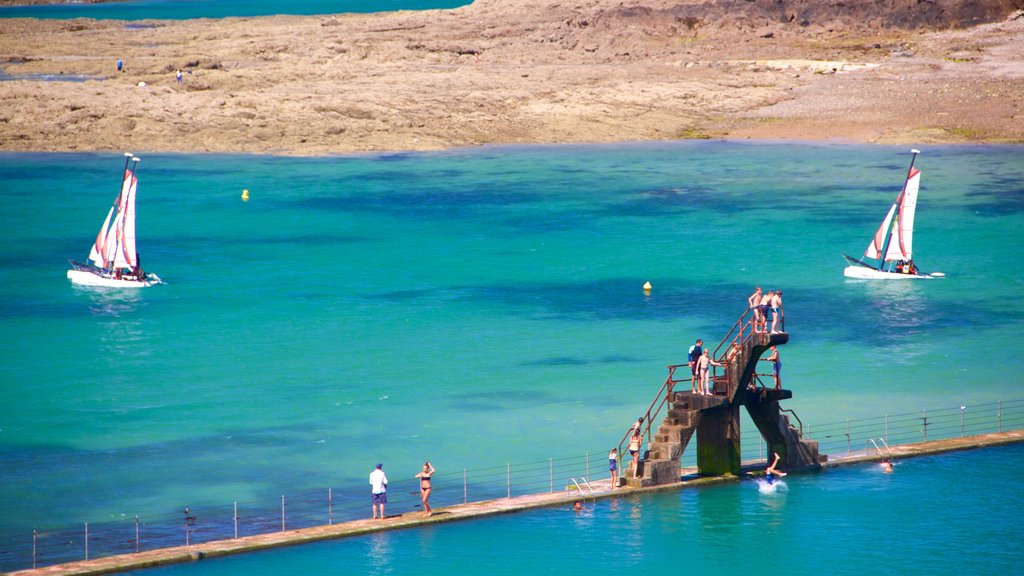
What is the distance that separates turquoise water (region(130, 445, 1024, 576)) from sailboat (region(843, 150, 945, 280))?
31.2m

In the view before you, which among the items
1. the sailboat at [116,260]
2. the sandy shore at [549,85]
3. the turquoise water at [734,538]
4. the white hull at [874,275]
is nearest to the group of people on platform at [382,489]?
the turquoise water at [734,538]

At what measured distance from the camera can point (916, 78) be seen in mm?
121812

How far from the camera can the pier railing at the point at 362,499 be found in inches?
1558

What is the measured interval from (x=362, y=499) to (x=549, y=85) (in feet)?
263

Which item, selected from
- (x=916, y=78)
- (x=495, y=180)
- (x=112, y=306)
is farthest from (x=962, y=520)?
(x=916, y=78)

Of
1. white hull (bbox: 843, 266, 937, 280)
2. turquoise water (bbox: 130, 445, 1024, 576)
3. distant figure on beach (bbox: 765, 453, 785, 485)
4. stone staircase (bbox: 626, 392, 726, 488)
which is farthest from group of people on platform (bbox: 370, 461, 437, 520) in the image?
white hull (bbox: 843, 266, 937, 280)

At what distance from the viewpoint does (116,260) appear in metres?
75.4

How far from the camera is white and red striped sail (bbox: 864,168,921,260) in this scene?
246 ft

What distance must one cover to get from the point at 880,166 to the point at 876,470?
6042 centimetres

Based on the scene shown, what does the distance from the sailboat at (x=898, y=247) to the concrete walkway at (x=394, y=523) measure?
28109 mm

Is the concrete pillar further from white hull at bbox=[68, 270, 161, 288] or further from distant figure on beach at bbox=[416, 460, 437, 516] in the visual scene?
white hull at bbox=[68, 270, 161, 288]

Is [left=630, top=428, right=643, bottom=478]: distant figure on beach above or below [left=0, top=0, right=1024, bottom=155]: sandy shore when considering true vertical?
below

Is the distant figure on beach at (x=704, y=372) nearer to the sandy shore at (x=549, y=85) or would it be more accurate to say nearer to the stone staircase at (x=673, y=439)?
the stone staircase at (x=673, y=439)

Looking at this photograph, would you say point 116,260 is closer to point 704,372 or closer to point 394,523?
point 394,523
